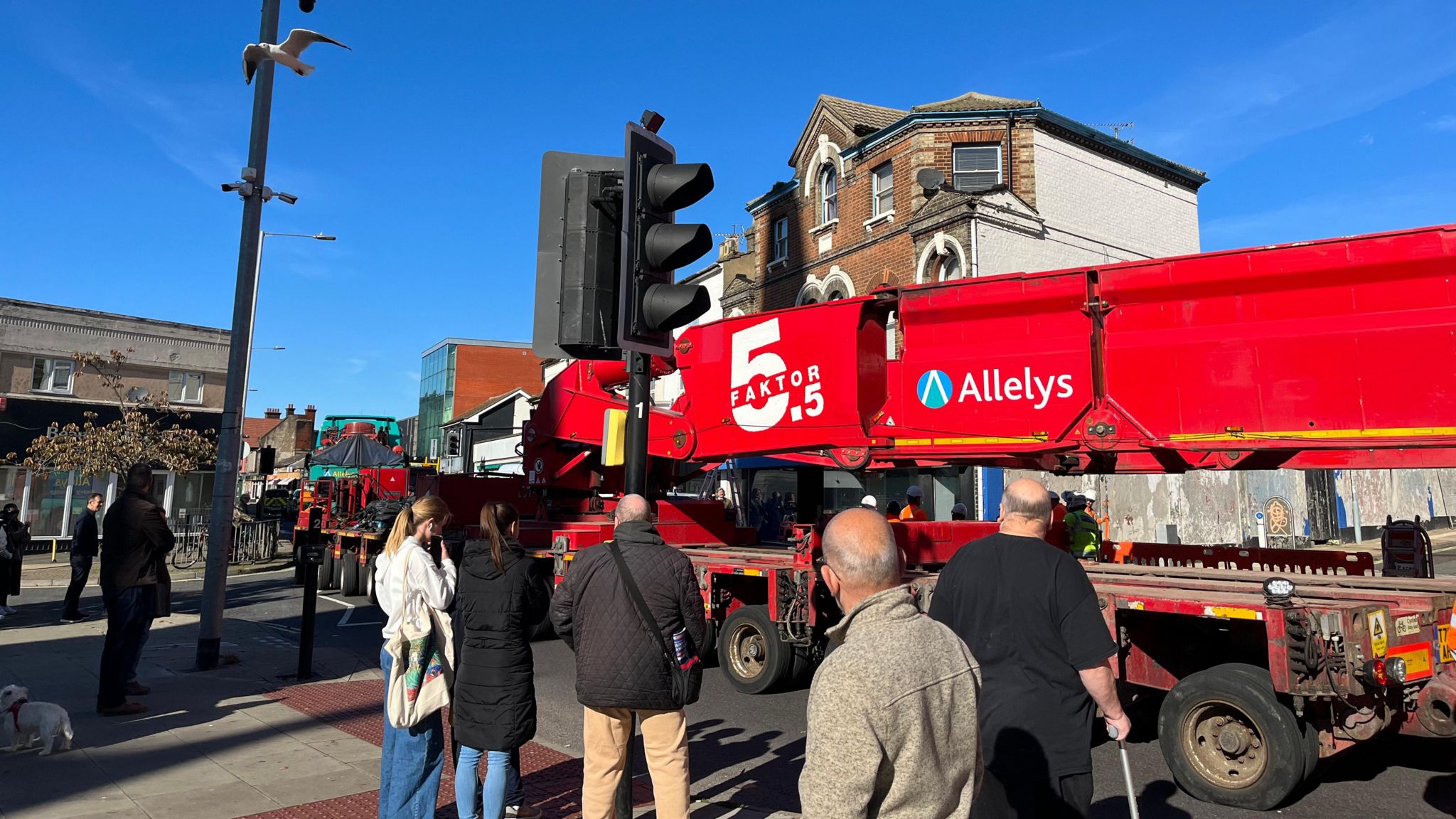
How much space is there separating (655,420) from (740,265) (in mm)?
18609

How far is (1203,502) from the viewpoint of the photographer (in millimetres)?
22016

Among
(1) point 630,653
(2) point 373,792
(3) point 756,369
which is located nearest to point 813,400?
(3) point 756,369

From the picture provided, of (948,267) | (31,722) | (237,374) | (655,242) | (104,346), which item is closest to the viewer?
(655,242)

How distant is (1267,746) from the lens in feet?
17.4

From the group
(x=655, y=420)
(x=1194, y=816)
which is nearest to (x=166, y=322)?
(x=655, y=420)

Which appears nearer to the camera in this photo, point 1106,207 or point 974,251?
point 974,251

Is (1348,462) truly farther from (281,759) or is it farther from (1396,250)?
(281,759)

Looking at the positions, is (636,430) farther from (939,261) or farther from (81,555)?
(939,261)

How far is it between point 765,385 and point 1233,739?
15.0 feet

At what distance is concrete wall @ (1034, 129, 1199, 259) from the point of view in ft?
68.9

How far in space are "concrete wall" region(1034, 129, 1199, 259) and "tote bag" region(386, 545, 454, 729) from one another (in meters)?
18.9

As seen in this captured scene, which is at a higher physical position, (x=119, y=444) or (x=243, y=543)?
(x=119, y=444)

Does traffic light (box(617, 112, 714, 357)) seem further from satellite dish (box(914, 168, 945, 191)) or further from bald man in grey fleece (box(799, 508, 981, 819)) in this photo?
satellite dish (box(914, 168, 945, 191))

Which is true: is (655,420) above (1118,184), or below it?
below
